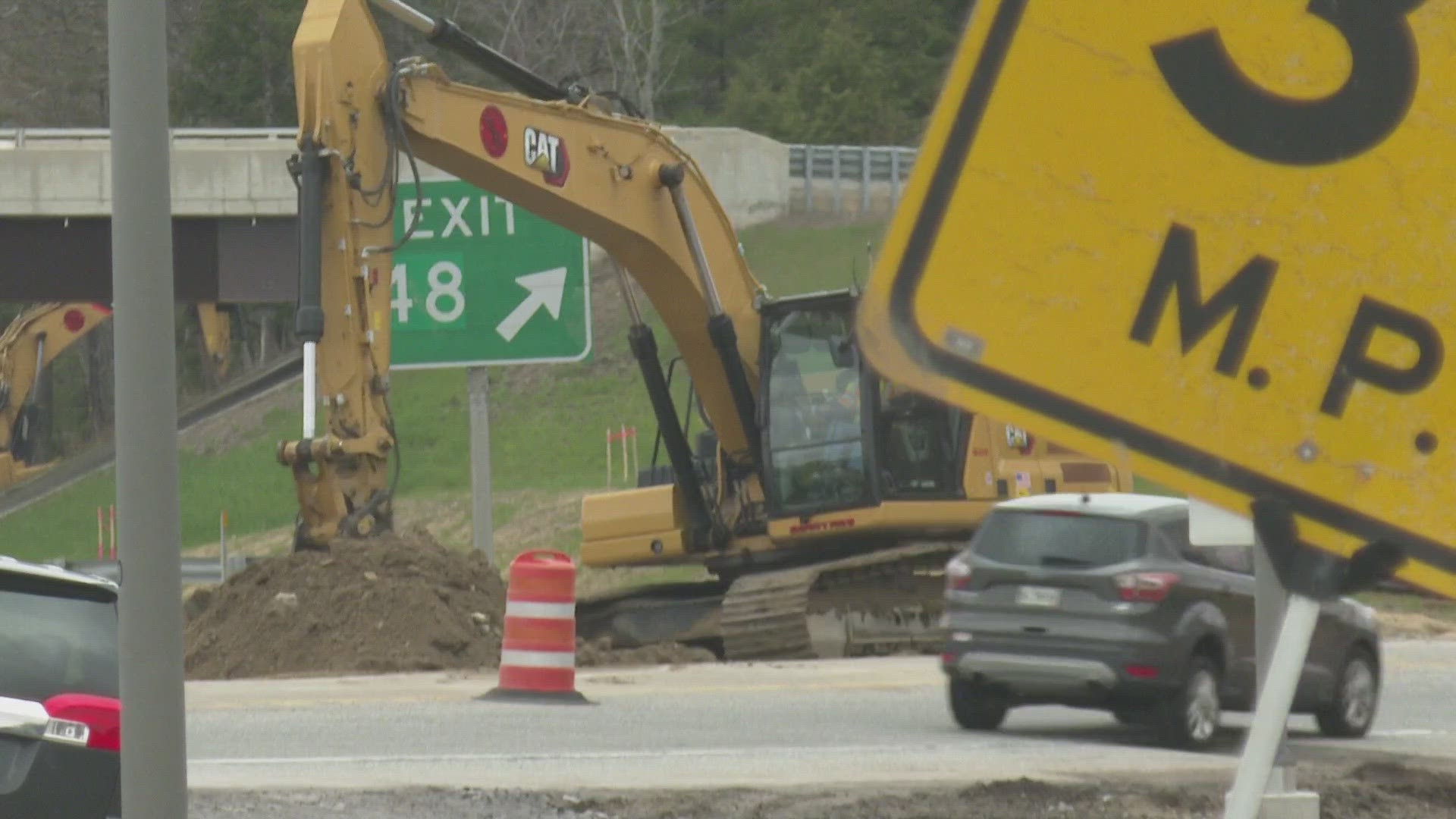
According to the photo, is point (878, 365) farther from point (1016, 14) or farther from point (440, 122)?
point (440, 122)

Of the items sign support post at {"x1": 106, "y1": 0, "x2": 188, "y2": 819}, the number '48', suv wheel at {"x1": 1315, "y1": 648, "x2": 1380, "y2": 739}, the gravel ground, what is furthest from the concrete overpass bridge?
sign support post at {"x1": 106, "y1": 0, "x2": 188, "y2": 819}

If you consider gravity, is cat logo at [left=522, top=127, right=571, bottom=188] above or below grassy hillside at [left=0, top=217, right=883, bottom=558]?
above

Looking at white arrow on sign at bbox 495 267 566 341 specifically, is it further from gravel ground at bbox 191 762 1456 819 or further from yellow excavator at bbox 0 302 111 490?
yellow excavator at bbox 0 302 111 490

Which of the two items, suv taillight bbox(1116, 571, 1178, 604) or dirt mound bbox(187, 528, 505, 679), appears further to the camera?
dirt mound bbox(187, 528, 505, 679)

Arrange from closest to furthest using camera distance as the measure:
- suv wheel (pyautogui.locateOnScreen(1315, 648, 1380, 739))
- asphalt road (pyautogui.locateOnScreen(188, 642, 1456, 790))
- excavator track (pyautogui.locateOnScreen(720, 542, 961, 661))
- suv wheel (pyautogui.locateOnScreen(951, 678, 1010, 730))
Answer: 1. asphalt road (pyautogui.locateOnScreen(188, 642, 1456, 790))
2. suv wheel (pyautogui.locateOnScreen(951, 678, 1010, 730))
3. suv wheel (pyautogui.locateOnScreen(1315, 648, 1380, 739))
4. excavator track (pyautogui.locateOnScreen(720, 542, 961, 661))

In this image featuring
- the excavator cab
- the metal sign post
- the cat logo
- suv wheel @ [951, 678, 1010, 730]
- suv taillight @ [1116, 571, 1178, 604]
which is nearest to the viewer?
the metal sign post

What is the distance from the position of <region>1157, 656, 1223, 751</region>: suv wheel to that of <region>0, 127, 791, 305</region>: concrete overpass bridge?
1239 inches

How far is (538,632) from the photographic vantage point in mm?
15898

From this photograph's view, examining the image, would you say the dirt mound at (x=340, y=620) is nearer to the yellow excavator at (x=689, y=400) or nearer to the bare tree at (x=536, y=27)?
the yellow excavator at (x=689, y=400)

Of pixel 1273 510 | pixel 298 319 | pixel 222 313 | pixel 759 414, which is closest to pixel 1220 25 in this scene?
pixel 1273 510

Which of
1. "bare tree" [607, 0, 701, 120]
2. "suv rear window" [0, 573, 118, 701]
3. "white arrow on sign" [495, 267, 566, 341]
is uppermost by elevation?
"bare tree" [607, 0, 701, 120]

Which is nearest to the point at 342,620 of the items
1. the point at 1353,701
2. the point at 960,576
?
the point at 960,576

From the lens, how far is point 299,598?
1872 centimetres

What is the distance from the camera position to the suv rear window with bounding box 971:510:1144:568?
578 inches
